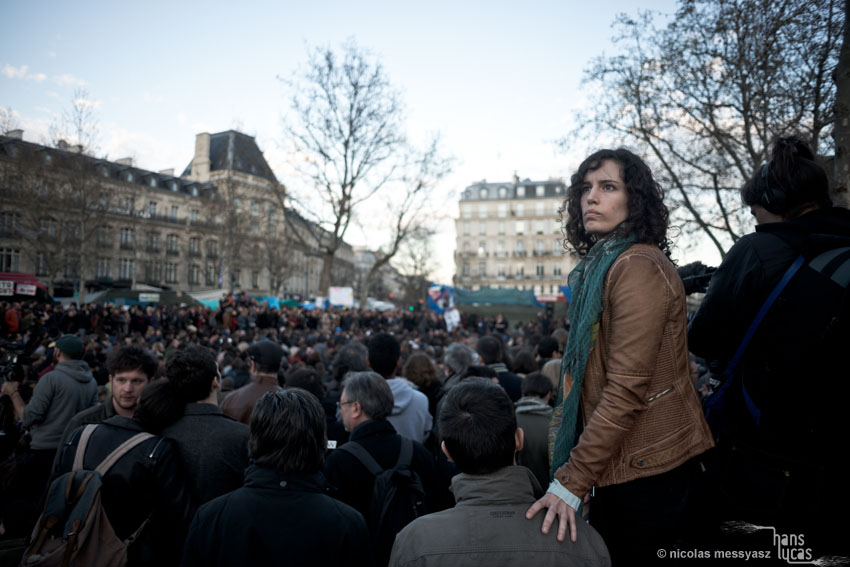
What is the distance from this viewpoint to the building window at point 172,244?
61.0 meters

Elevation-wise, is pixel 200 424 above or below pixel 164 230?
below

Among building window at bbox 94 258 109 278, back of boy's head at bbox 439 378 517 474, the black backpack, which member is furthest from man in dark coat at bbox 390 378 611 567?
building window at bbox 94 258 109 278

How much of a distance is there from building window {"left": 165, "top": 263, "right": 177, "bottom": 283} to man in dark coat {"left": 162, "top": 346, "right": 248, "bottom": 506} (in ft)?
207

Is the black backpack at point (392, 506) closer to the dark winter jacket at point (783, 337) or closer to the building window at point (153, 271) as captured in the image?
the dark winter jacket at point (783, 337)

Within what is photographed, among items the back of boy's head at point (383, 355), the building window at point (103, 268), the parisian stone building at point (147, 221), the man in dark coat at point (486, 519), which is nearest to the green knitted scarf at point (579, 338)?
the man in dark coat at point (486, 519)

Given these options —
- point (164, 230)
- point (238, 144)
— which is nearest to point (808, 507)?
point (238, 144)

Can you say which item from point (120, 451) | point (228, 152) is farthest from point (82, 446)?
point (228, 152)

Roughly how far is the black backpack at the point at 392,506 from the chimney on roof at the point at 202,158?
69094 millimetres

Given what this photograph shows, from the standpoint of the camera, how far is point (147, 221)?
50750 millimetres

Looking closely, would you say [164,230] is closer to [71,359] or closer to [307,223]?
[307,223]

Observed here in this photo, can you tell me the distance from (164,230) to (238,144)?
44.2 ft

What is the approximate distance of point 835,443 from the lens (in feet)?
5.61

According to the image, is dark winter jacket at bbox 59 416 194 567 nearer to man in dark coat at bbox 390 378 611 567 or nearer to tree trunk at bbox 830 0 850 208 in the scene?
man in dark coat at bbox 390 378 611 567

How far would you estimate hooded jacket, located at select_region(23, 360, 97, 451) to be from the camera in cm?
498
